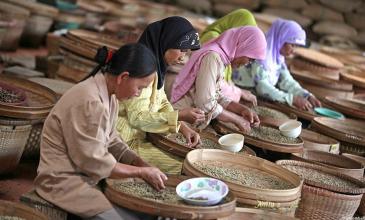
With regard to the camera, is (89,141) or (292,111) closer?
(89,141)

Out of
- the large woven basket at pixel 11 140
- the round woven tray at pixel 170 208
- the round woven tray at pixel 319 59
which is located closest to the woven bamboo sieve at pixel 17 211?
the round woven tray at pixel 170 208

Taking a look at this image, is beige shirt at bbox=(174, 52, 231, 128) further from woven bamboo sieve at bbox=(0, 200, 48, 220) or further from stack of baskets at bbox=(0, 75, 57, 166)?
woven bamboo sieve at bbox=(0, 200, 48, 220)

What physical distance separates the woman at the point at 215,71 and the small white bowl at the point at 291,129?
204 mm

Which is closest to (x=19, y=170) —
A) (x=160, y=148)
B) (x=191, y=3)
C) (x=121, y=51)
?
(x=160, y=148)

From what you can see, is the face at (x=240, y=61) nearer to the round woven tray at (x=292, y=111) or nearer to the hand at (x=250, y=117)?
the hand at (x=250, y=117)

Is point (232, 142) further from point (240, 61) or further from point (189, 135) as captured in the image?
point (240, 61)

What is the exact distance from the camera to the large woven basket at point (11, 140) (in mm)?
3473

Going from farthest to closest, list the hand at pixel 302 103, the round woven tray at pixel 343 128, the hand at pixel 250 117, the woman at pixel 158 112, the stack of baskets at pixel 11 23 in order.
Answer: the stack of baskets at pixel 11 23, the hand at pixel 302 103, the round woven tray at pixel 343 128, the hand at pixel 250 117, the woman at pixel 158 112

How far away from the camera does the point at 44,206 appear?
105 inches

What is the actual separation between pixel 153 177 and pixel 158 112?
35.4 inches

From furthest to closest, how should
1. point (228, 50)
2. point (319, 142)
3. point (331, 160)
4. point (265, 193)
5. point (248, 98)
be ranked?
point (248, 98), point (319, 142), point (331, 160), point (228, 50), point (265, 193)

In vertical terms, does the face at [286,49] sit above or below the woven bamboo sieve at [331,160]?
above

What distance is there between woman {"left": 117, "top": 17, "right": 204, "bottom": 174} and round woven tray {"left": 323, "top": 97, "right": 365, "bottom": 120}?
2323 millimetres

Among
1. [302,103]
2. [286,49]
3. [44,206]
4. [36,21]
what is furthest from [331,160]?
[36,21]
